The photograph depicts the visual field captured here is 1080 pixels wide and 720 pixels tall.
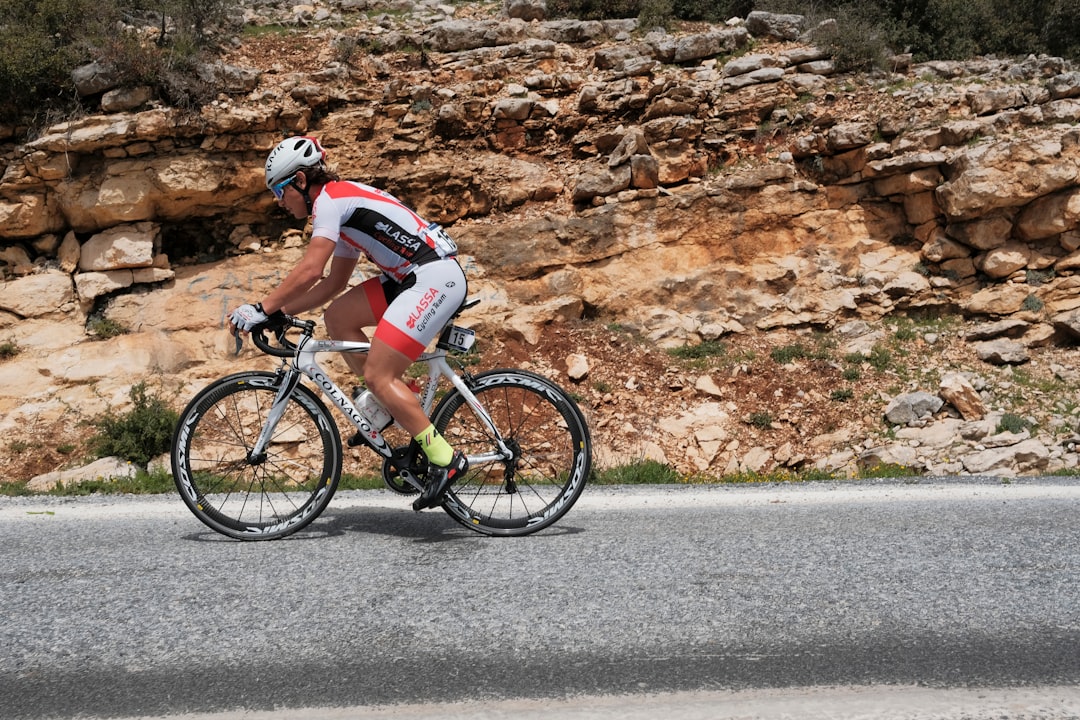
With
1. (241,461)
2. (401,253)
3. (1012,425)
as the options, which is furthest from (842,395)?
(241,461)

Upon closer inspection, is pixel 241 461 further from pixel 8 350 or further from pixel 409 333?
pixel 8 350

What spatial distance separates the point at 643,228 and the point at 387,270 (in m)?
10.0

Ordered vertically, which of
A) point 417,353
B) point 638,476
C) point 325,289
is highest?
point 325,289

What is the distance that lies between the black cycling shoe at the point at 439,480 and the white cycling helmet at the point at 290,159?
72.9 inches

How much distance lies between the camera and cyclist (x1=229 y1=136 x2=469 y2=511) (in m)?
4.58

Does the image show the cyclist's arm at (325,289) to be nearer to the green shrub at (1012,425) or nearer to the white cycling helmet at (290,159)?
the white cycling helmet at (290,159)

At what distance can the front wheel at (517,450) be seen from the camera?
4.85 m

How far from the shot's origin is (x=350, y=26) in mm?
17391

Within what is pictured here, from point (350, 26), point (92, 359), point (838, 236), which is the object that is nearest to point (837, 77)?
point (838, 236)

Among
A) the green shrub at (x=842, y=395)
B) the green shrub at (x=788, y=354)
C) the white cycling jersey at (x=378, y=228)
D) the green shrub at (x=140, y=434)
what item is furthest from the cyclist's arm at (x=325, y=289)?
the green shrub at (x=788, y=354)

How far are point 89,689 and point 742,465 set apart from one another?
957 cm

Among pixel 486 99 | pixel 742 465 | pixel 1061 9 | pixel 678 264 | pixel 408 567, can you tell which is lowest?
pixel 742 465

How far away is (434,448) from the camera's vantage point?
465 cm

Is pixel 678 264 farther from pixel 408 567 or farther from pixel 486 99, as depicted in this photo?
pixel 408 567
